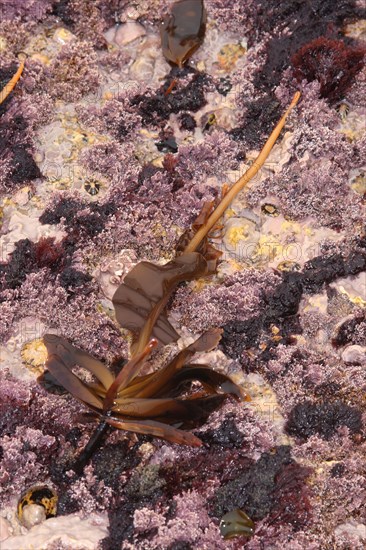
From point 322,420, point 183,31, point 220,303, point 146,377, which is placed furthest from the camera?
point 183,31

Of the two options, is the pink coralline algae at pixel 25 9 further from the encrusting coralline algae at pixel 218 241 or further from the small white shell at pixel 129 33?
the small white shell at pixel 129 33

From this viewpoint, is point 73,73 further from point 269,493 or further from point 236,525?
point 236,525

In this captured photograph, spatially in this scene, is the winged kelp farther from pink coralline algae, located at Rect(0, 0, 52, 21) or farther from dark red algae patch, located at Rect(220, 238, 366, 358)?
pink coralline algae, located at Rect(0, 0, 52, 21)

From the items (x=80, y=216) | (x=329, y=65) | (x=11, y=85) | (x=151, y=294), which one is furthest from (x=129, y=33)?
(x=151, y=294)

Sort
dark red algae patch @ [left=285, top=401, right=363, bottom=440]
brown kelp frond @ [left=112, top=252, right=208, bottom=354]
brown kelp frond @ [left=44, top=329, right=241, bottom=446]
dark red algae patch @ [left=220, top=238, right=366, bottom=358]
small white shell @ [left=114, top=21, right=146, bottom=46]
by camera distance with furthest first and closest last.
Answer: small white shell @ [left=114, top=21, right=146, bottom=46] → dark red algae patch @ [left=220, top=238, right=366, bottom=358] → brown kelp frond @ [left=112, top=252, right=208, bottom=354] → dark red algae patch @ [left=285, top=401, right=363, bottom=440] → brown kelp frond @ [left=44, top=329, right=241, bottom=446]

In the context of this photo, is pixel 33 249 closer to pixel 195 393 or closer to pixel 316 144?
pixel 195 393

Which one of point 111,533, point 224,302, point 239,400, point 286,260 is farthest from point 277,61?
point 111,533

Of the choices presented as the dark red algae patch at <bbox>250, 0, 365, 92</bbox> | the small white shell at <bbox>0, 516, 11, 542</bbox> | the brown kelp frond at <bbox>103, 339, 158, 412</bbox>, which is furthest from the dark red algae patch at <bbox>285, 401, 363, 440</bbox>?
the dark red algae patch at <bbox>250, 0, 365, 92</bbox>
